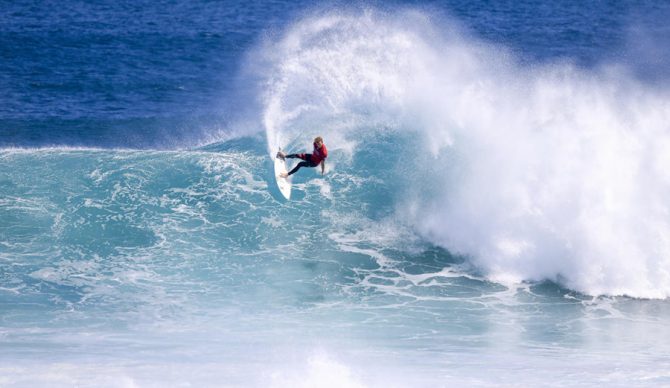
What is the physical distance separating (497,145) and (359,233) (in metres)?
3.82

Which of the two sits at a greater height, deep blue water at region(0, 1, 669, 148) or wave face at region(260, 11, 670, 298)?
deep blue water at region(0, 1, 669, 148)

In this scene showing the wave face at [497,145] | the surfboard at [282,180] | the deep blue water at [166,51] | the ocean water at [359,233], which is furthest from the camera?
the deep blue water at [166,51]

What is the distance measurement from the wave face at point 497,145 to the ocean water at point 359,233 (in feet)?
0.16

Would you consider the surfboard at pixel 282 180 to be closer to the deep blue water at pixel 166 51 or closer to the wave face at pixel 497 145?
the wave face at pixel 497 145

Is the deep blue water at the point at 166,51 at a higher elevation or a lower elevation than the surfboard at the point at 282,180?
higher

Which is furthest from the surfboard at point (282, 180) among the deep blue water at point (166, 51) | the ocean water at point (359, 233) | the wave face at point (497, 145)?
the deep blue water at point (166, 51)

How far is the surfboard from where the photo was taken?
1719cm

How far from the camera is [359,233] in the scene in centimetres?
1786

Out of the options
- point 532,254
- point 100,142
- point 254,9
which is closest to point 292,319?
point 532,254

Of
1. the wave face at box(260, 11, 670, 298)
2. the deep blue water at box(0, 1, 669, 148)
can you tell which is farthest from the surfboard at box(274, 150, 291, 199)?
the deep blue water at box(0, 1, 669, 148)

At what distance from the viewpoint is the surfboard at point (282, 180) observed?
1719 centimetres

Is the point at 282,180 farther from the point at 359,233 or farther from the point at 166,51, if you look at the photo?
the point at 166,51

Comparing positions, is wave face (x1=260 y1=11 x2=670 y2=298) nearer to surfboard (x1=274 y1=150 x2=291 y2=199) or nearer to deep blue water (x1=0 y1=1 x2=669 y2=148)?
surfboard (x1=274 y1=150 x2=291 y2=199)

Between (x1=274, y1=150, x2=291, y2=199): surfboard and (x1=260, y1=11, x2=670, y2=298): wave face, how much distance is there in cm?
229
